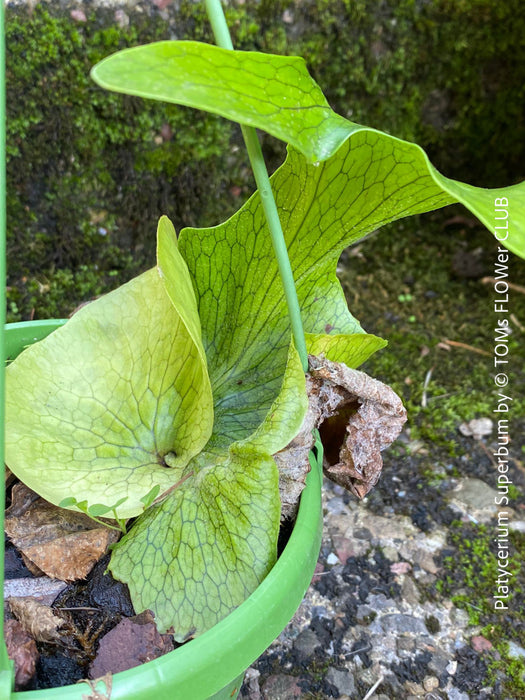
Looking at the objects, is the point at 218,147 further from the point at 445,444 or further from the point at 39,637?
the point at 39,637

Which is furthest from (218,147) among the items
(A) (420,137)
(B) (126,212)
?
(A) (420,137)

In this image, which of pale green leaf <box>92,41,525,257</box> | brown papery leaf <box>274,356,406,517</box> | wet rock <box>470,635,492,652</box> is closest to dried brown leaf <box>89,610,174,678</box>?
brown papery leaf <box>274,356,406,517</box>

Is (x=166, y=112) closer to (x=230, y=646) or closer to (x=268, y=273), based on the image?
(x=268, y=273)

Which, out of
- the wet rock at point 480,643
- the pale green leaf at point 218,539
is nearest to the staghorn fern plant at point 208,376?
the pale green leaf at point 218,539

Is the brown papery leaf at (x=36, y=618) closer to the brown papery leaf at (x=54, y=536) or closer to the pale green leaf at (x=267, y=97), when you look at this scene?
the brown papery leaf at (x=54, y=536)

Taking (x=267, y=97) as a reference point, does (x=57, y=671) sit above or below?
below

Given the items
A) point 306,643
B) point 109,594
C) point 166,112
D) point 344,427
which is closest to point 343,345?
point 344,427

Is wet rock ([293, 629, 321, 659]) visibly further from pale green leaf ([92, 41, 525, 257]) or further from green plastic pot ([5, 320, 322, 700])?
pale green leaf ([92, 41, 525, 257])
